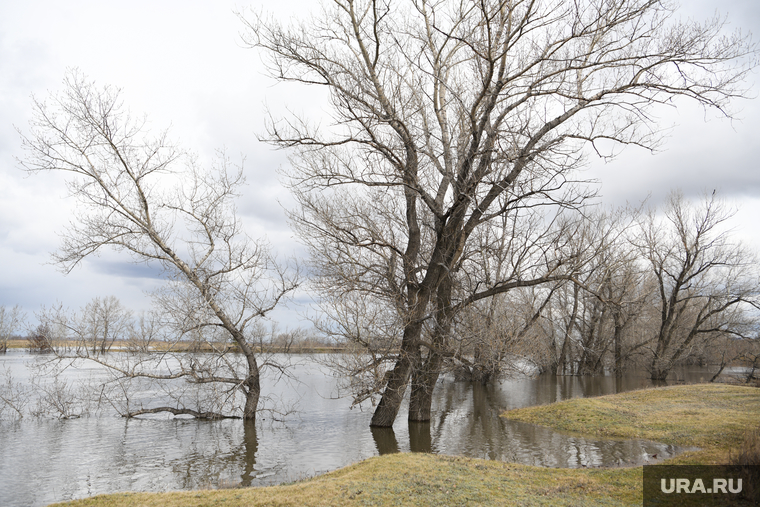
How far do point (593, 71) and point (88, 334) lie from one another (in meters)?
16.7

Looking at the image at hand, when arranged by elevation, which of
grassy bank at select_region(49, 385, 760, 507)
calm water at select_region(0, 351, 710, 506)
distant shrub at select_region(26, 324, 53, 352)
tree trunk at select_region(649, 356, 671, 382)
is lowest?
calm water at select_region(0, 351, 710, 506)

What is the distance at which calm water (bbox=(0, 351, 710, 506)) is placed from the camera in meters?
9.85

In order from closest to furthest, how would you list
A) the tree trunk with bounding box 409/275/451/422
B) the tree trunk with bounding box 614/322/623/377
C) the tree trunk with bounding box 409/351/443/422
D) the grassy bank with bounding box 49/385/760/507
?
the grassy bank with bounding box 49/385/760/507 → the tree trunk with bounding box 409/275/451/422 → the tree trunk with bounding box 409/351/443/422 → the tree trunk with bounding box 614/322/623/377

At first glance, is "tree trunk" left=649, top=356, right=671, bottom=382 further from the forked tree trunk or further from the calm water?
the forked tree trunk

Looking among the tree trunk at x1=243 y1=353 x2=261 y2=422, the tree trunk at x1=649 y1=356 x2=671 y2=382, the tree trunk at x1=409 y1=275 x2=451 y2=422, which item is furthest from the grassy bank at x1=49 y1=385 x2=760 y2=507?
the tree trunk at x1=649 y1=356 x2=671 y2=382

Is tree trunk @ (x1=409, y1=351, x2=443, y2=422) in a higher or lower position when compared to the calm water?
higher

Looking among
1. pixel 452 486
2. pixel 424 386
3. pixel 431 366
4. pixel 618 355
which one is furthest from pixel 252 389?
pixel 618 355

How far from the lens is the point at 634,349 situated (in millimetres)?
35875

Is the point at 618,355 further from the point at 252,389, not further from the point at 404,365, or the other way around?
the point at 252,389

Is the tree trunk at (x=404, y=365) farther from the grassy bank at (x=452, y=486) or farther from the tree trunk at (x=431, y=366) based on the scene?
the grassy bank at (x=452, y=486)

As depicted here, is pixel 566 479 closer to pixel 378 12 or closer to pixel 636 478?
pixel 636 478

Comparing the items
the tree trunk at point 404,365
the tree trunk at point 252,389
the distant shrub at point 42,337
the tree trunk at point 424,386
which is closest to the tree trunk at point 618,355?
the tree trunk at point 424,386

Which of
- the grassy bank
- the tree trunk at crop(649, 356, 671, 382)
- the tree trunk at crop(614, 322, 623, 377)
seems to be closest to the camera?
the grassy bank

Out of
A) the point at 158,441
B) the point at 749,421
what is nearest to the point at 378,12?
the point at 158,441
